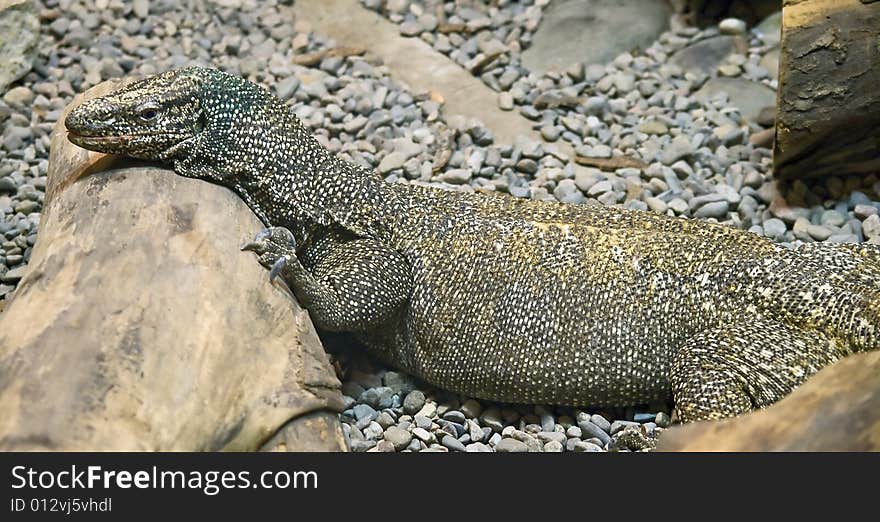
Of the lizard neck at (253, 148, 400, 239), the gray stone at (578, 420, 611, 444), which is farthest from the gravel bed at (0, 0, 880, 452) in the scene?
the lizard neck at (253, 148, 400, 239)

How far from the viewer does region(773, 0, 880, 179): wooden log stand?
255 inches

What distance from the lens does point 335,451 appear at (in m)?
4.16

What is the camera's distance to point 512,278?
536cm

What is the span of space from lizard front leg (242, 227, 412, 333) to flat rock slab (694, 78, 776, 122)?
4197mm

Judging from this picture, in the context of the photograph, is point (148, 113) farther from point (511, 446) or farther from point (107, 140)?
point (511, 446)

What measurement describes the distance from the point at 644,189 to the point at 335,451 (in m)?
3.96

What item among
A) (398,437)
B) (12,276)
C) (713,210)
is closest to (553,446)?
(398,437)

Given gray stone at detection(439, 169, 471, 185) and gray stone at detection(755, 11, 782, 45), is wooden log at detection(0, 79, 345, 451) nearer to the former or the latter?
gray stone at detection(439, 169, 471, 185)

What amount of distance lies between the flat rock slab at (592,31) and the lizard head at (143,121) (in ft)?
14.5

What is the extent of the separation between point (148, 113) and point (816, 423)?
3.87 meters


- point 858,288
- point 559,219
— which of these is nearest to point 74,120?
point 559,219

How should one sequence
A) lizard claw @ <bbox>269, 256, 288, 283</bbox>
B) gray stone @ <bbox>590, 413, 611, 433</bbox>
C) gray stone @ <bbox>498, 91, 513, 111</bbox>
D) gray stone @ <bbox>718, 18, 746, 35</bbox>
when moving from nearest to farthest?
lizard claw @ <bbox>269, 256, 288, 283</bbox> → gray stone @ <bbox>590, 413, 611, 433</bbox> → gray stone @ <bbox>498, 91, 513, 111</bbox> → gray stone @ <bbox>718, 18, 746, 35</bbox>

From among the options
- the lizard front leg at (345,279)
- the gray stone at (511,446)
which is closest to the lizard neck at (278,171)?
the lizard front leg at (345,279)

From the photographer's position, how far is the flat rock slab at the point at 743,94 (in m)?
8.13
